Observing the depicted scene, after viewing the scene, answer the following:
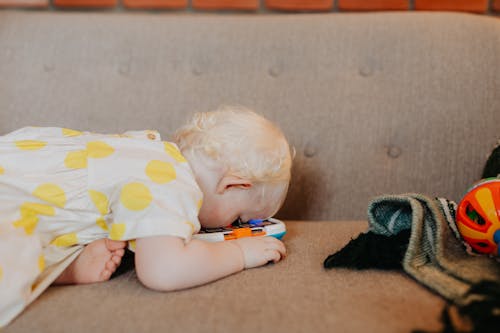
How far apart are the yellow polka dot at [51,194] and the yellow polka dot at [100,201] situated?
47 mm

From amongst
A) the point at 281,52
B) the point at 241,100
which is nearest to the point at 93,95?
the point at 241,100

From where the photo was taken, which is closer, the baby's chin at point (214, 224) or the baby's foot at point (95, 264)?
the baby's foot at point (95, 264)

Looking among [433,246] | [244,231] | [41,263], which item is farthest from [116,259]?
[433,246]

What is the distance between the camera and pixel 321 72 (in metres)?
1.19

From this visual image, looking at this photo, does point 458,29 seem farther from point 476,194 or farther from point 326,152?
point 476,194

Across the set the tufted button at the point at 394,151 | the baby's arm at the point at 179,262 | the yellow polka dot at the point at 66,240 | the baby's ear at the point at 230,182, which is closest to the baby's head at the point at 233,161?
the baby's ear at the point at 230,182

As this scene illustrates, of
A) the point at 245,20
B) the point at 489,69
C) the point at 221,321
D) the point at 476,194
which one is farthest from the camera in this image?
the point at 245,20

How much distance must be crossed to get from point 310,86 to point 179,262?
25.0 inches

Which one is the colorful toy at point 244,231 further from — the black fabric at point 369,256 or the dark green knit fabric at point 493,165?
the dark green knit fabric at point 493,165

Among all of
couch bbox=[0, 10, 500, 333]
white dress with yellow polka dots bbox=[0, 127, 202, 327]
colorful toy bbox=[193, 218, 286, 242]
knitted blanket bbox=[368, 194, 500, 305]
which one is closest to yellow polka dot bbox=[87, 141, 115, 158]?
white dress with yellow polka dots bbox=[0, 127, 202, 327]

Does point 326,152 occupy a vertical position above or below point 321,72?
below

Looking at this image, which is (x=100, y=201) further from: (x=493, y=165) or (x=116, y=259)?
(x=493, y=165)

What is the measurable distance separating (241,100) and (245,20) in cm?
23

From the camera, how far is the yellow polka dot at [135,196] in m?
0.74
